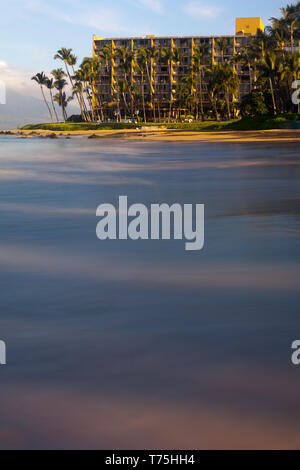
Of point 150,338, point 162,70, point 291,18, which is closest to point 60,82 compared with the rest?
point 162,70

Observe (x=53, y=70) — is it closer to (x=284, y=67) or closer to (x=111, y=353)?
(x=284, y=67)

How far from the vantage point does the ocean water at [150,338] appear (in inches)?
139

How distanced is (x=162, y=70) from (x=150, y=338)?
5674 inches

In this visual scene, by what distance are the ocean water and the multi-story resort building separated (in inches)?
5108

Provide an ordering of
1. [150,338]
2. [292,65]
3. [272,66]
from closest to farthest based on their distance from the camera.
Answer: [150,338], [272,66], [292,65]

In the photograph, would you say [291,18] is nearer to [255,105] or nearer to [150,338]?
[255,105]

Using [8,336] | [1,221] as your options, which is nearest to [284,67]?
[1,221]

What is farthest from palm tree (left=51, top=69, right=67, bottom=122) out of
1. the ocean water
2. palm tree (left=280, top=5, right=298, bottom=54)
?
the ocean water

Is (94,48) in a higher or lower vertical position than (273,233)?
higher

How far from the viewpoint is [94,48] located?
149875mm

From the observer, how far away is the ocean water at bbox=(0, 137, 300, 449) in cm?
353

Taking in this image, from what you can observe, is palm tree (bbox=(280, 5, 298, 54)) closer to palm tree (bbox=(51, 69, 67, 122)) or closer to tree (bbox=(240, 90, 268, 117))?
tree (bbox=(240, 90, 268, 117))

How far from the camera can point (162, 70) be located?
469 ft
